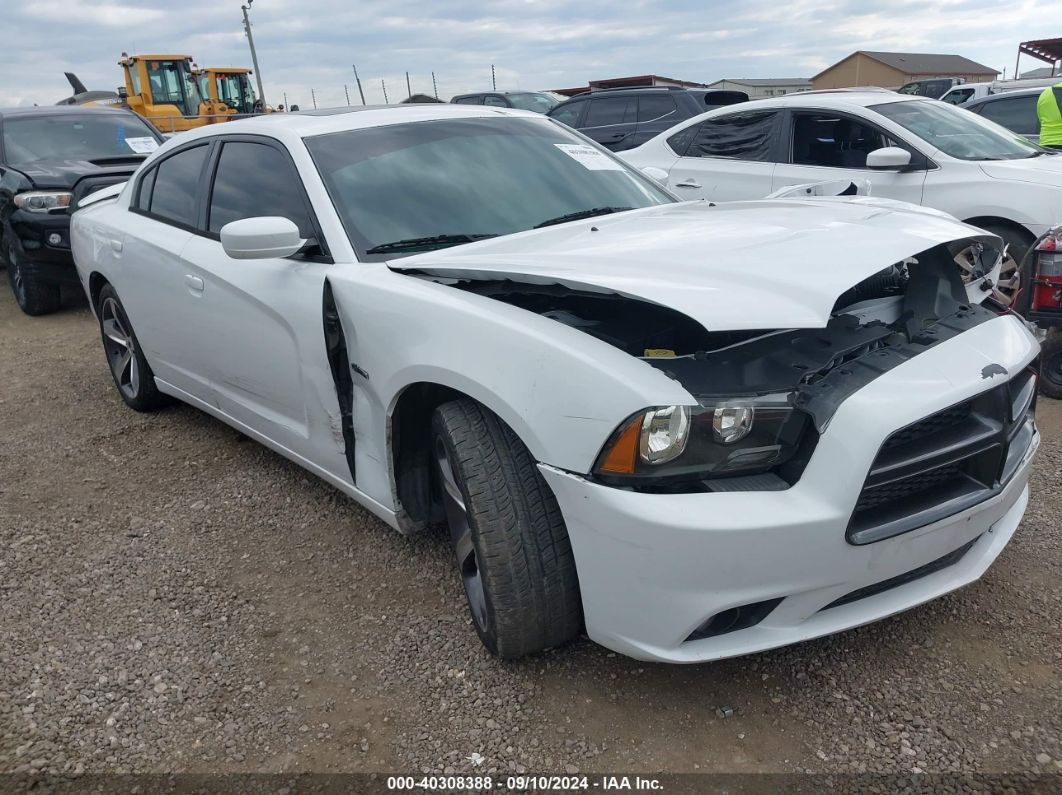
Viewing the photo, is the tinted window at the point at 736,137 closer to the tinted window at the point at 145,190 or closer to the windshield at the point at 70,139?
the tinted window at the point at 145,190

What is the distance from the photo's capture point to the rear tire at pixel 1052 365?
13.8 feet

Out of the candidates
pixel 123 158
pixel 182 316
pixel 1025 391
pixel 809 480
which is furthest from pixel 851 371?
pixel 123 158

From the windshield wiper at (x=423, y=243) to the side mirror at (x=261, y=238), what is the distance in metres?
0.26

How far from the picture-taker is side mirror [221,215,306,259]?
2.66 metres

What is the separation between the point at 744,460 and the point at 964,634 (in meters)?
1.06

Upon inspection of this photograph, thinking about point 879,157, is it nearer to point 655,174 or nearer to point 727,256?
point 655,174

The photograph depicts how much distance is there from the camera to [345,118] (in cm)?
332

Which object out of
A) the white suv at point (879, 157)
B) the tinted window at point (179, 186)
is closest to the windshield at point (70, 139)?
the tinted window at point (179, 186)

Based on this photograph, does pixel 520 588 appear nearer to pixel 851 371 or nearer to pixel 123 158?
pixel 851 371

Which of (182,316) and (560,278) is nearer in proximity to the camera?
(560,278)

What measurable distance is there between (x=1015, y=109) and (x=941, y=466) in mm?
8923

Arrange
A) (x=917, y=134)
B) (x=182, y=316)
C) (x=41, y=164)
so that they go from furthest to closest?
(x=41, y=164) < (x=917, y=134) < (x=182, y=316)

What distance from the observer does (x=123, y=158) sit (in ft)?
25.3

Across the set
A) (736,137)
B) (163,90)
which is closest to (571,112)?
(736,137)
